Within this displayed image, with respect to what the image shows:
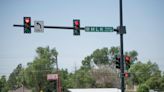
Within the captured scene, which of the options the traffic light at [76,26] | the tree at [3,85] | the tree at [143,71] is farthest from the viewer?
the tree at [3,85]

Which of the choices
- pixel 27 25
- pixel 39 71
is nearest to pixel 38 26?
pixel 27 25

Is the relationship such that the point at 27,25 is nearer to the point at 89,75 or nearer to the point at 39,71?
the point at 39,71

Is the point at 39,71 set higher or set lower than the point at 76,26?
lower

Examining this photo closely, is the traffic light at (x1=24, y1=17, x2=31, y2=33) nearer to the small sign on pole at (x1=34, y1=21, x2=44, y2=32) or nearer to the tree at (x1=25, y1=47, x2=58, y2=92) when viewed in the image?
the small sign on pole at (x1=34, y1=21, x2=44, y2=32)

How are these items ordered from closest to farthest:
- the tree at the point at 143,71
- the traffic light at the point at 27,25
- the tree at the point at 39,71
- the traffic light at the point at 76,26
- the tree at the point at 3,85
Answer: the traffic light at the point at 27,25 < the traffic light at the point at 76,26 < the tree at the point at 39,71 < the tree at the point at 143,71 < the tree at the point at 3,85

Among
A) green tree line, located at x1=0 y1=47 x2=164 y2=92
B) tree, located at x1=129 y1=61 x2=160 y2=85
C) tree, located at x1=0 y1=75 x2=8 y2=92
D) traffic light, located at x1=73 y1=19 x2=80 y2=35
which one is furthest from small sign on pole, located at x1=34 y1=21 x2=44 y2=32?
tree, located at x1=0 y1=75 x2=8 y2=92


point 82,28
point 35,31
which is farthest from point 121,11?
point 35,31

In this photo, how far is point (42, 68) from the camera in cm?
10169

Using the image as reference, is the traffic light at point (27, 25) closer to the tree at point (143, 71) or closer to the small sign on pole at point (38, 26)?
the small sign on pole at point (38, 26)

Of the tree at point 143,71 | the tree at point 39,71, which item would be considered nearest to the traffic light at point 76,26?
the tree at point 39,71

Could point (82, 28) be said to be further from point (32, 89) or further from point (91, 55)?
point (91, 55)

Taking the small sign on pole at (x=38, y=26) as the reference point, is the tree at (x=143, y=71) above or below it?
A: below

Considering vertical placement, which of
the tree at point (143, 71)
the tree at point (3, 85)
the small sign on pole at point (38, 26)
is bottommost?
the tree at point (3, 85)

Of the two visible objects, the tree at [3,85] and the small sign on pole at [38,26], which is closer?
the small sign on pole at [38,26]
